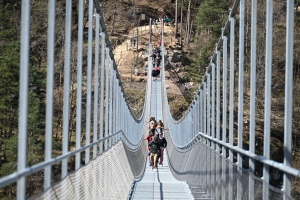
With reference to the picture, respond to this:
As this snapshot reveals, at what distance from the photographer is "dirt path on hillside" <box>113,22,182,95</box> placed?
42094 millimetres

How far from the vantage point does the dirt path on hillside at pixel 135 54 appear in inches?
1657

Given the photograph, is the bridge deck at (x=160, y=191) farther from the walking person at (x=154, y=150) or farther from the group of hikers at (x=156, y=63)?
the group of hikers at (x=156, y=63)

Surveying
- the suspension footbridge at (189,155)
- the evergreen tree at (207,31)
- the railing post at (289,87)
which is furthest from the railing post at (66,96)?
the evergreen tree at (207,31)

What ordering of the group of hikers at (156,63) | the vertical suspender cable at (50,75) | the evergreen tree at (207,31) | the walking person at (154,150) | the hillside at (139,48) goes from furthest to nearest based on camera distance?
the group of hikers at (156,63)
the hillside at (139,48)
the evergreen tree at (207,31)
the walking person at (154,150)
the vertical suspender cable at (50,75)

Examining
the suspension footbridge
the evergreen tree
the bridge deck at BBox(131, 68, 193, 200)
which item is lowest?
the bridge deck at BBox(131, 68, 193, 200)

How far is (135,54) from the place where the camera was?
46.2 metres

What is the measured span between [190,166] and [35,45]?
556 inches

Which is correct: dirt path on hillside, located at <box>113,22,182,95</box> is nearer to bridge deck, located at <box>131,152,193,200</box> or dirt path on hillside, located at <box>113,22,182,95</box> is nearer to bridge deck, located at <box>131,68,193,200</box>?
bridge deck, located at <box>131,68,193,200</box>

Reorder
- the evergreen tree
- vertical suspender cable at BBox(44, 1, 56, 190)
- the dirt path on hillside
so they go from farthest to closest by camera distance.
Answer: the dirt path on hillside
the evergreen tree
vertical suspender cable at BBox(44, 1, 56, 190)

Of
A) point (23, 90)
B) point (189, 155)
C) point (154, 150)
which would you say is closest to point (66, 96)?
point (23, 90)

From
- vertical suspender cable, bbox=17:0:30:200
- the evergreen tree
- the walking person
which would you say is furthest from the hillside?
vertical suspender cable, bbox=17:0:30:200

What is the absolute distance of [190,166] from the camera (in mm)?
10961

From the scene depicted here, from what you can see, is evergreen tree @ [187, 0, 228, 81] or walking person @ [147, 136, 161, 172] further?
evergreen tree @ [187, 0, 228, 81]

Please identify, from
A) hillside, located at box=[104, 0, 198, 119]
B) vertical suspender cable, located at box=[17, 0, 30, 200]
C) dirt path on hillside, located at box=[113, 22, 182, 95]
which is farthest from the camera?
dirt path on hillside, located at box=[113, 22, 182, 95]
